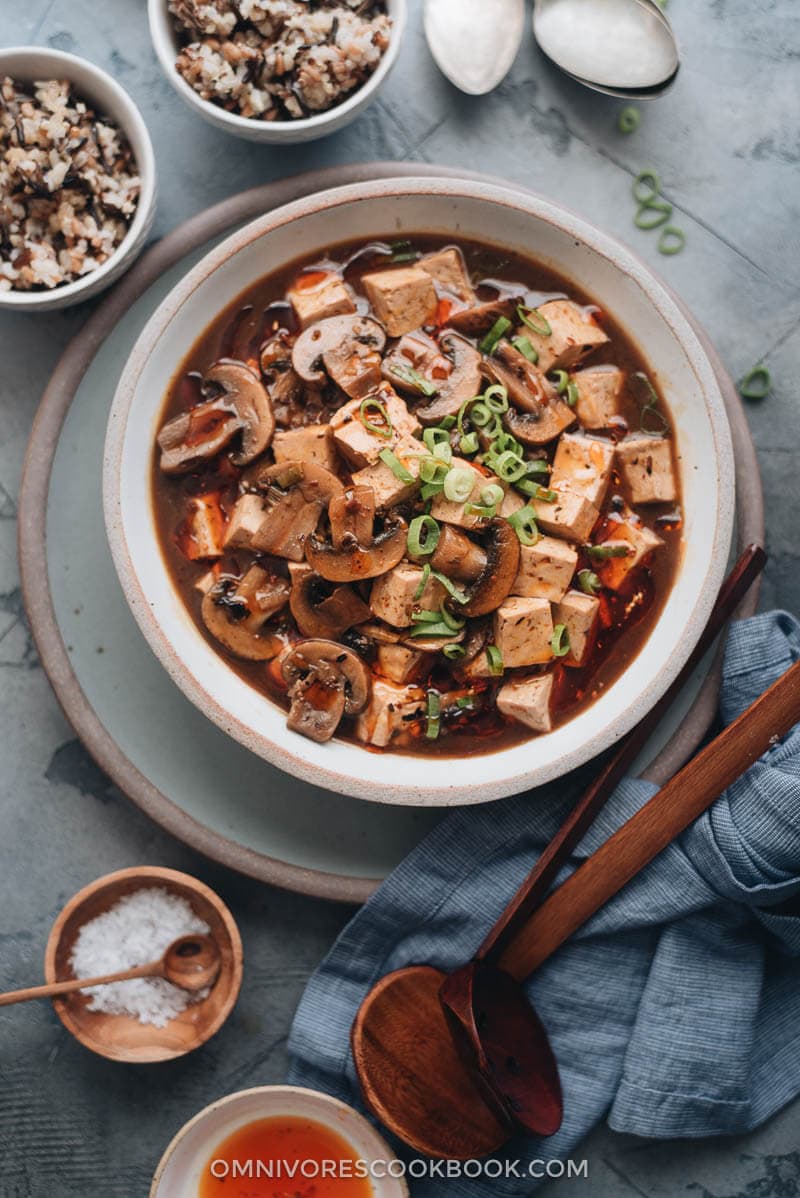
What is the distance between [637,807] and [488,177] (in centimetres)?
194

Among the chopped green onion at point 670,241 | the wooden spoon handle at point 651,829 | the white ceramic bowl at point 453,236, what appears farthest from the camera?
the chopped green onion at point 670,241

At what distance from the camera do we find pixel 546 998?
3037 mm

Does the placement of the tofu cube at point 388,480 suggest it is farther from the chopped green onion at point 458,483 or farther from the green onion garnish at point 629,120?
the green onion garnish at point 629,120

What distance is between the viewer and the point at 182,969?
3.08 metres

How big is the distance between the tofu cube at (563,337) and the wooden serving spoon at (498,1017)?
769mm

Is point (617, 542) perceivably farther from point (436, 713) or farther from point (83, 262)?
point (83, 262)

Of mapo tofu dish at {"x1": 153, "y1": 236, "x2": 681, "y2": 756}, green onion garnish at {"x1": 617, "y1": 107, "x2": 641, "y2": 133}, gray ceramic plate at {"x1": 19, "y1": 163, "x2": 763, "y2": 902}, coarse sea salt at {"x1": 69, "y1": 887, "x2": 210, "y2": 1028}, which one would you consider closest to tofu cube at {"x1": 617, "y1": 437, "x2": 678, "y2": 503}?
mapo tofu dish at {"x1": 153, "y1": 236, "x2": 681, "y2": 756}

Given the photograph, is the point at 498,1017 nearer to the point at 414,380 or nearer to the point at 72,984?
the point at 72,984

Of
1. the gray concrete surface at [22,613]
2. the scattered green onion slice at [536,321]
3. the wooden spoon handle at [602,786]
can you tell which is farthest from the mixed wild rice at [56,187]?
the wooden spoon handle at [602,786]

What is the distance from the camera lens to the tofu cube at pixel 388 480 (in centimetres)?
275

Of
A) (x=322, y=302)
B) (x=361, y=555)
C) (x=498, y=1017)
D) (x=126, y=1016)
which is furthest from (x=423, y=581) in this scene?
(x=126, y=1016)

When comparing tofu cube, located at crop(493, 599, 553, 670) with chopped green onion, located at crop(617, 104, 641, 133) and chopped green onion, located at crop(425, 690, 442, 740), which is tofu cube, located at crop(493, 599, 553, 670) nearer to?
chopped green onion, located at crop(425, 690, 442, 740)

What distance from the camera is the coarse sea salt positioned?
10.1 ft

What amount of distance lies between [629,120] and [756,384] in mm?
941
